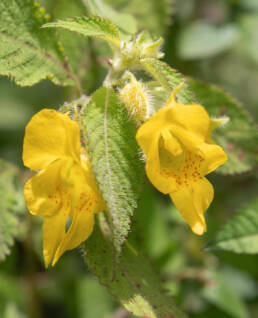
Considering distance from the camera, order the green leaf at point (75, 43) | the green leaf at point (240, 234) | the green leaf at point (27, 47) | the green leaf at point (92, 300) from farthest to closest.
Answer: the green leaf at point (92, 300)
the green leaf at point (75, 43)
the green leaf at point (240, 234)
the green leaf at point (27, 47)

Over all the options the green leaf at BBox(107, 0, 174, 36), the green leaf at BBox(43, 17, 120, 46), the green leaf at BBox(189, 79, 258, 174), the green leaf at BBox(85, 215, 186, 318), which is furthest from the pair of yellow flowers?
the green leaf at BBox(107, 0, 174, 36)

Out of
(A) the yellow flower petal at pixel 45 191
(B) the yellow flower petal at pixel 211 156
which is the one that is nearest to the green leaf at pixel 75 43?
(A) the yellow flower petal at pixel 45 191

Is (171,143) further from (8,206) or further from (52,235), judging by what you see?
(8,206)

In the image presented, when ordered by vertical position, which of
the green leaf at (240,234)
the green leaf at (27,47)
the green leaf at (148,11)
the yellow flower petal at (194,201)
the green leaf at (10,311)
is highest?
the green leaf at (27,47)

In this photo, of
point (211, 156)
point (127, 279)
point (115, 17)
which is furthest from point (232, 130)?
point (127, 279)

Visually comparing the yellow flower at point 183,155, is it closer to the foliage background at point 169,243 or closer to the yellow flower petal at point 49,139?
the yellow flower petal at point 49,139

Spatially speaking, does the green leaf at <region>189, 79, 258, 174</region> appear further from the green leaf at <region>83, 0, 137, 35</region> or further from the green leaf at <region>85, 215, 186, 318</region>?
the green leaf at <region>85, 215, 186, 318</region>
